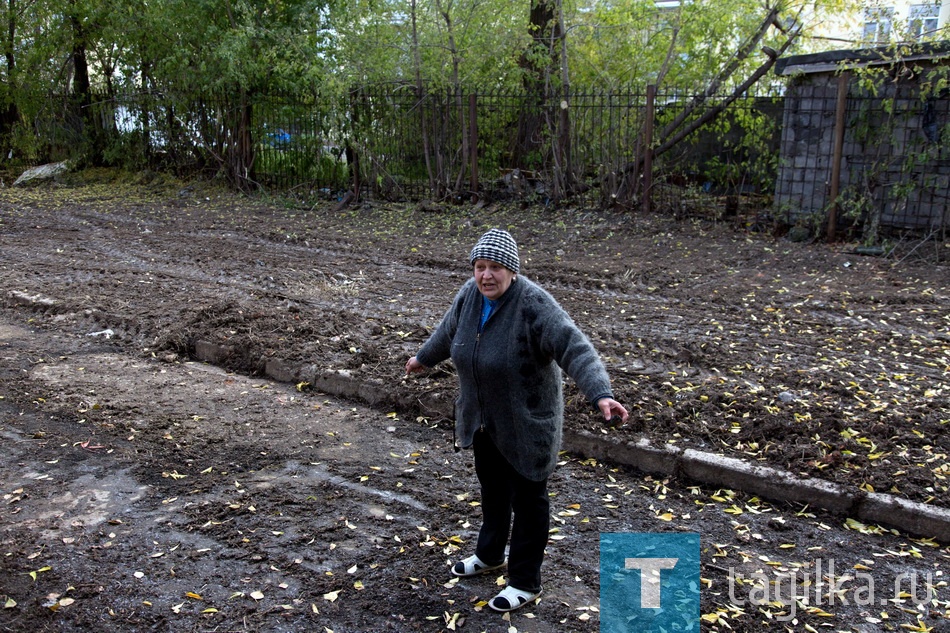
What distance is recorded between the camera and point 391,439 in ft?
18.5

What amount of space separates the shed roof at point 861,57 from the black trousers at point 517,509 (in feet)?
32.7

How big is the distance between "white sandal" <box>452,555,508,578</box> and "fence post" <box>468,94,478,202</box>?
1221 cm

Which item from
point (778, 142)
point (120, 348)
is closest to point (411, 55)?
point (778, 142)

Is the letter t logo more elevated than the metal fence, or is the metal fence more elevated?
the metal fence

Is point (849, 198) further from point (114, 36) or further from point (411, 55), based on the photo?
point (114, 36)

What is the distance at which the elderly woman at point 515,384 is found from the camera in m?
3.51

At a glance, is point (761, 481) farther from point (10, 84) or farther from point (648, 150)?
point (10, 84)

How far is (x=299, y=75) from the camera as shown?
60.8ft

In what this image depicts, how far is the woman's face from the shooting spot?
3.54 metres

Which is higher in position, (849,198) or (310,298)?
(849,198)

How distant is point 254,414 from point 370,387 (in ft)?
2.93

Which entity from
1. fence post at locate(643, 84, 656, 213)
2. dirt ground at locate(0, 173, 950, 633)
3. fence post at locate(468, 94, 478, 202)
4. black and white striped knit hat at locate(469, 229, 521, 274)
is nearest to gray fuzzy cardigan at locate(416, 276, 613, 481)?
black and white striped knit hat at locate(469, 229, 521, 274)

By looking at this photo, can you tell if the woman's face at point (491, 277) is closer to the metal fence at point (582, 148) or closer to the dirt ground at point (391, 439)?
the dirt ground at point (391, 439)

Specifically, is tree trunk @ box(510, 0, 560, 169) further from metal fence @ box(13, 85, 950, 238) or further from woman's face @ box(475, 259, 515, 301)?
woman's face @ box(475, 259, 515, 301)
